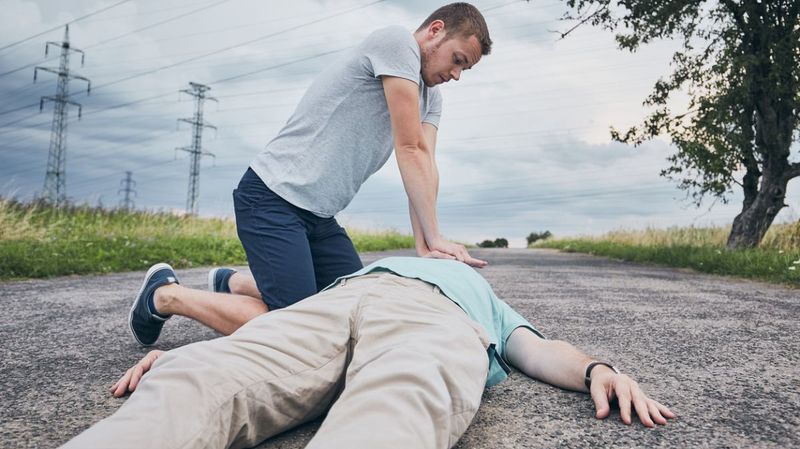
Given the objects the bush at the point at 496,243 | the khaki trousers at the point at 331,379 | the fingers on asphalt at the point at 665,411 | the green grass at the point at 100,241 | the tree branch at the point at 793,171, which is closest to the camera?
the khaki trousers at the point at 331,379

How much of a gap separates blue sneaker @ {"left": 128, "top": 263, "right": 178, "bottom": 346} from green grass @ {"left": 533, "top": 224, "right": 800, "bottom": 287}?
266 inches

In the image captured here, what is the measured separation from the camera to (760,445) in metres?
1.67

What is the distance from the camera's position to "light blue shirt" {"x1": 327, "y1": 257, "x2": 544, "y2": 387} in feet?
6.55

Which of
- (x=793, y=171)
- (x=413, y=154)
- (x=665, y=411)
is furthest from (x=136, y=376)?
(x=793, y=171)

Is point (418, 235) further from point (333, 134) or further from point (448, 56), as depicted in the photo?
point (448, 56)

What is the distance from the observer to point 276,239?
106 inches

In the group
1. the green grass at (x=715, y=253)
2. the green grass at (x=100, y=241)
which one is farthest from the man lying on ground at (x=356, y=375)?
the green grass at (x=715, y=253)

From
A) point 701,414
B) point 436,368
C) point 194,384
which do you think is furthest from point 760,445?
point 194,384

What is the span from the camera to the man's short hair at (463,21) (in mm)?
2721

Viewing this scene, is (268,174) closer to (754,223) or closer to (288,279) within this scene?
(288,279)

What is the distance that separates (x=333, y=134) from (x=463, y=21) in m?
0.80

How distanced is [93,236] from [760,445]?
9.89m

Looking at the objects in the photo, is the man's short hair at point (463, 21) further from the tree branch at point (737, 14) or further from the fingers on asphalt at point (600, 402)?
the tree branch at point (737, 14)

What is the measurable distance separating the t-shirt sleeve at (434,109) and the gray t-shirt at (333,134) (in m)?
0.32
